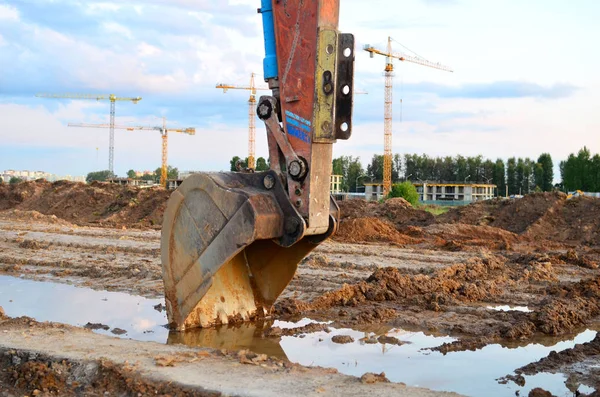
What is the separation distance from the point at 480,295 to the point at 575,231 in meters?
15.3

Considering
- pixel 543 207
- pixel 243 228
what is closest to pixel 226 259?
pixel 243 228

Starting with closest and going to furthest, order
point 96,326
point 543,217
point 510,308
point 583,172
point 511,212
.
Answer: point 96,326
point 510,308
point 543,217
point 511,212
point 583,172

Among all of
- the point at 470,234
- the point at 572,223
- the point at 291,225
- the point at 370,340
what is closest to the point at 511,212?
the point at 572,223

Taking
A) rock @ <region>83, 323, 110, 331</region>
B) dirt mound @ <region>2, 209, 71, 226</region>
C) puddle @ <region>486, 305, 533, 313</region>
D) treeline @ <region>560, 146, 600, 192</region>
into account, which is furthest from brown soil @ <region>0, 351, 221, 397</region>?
treeline @ <region>560, 146, 600, 192</region>

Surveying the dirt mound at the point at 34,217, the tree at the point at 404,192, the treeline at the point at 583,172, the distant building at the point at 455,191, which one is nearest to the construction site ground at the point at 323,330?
the dirt mound at the point at 34,217

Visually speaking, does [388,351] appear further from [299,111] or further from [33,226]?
[33,226]

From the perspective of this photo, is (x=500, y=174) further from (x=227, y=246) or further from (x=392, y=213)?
(x=227, y=246)

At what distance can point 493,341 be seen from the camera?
7.23 m

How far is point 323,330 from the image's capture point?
7566 millimetres

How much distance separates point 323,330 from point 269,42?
10.4ft

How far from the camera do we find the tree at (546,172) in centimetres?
9862

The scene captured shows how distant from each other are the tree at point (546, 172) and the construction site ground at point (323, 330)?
86.2m

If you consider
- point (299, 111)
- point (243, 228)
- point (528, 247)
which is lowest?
point (528, 247)

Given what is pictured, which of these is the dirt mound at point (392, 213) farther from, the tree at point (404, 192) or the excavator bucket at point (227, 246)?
the excavator bucket at point (227, 246)
